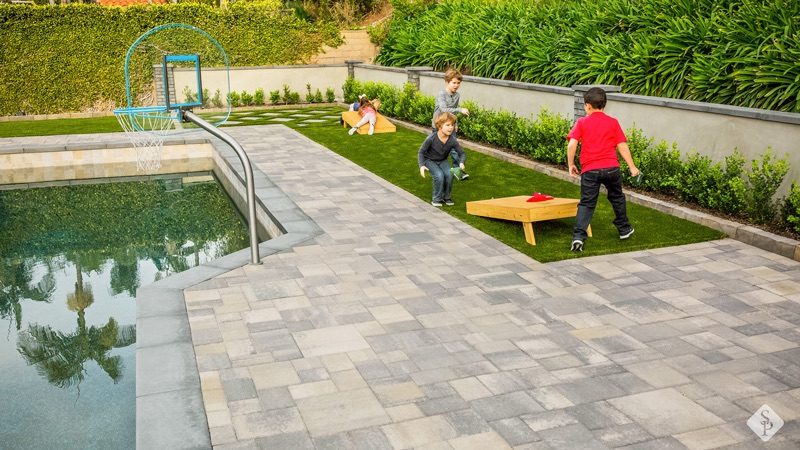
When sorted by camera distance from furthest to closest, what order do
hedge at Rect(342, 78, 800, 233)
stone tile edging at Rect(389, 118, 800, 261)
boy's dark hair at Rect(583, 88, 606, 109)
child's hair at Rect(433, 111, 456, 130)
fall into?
1. child's hair at Rect(433, 111, 456, 130)
2. hedge at Rect(342, 78, 800, 233)
3. stone tile edging at Rect(389, 118, 800, 261)
4. boy's dark hair at Rect(583, 88, 606, 109)

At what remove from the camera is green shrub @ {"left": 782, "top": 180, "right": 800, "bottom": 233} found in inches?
314

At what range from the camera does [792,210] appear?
823 cm

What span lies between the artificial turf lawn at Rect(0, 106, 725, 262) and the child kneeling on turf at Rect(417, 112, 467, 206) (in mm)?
247

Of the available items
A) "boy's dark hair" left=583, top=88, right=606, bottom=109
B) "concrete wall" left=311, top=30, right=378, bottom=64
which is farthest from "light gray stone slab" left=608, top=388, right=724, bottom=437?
"concrete wall" left=311, top=30, right=378, bottom=64

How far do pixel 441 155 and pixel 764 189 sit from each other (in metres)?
3.91

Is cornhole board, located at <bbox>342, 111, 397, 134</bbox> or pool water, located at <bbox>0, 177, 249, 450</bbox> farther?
cornhole board, located at <bbox>342, 111, 397, 134</bbox>

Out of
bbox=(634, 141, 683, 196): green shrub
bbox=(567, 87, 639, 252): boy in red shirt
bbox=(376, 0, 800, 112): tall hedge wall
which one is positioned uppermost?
bbox=(376, 0, 800, 112): tall hedge wall

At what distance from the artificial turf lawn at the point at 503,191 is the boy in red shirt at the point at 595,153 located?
1.37 feet

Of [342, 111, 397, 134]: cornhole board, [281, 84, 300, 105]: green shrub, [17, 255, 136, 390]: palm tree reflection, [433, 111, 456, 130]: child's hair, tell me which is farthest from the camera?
[281, 84, 300, 105]: green shrub

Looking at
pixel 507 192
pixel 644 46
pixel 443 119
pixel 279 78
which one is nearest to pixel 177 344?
pixel 443 119

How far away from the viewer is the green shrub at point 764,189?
8398mm

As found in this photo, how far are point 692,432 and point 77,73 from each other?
71.5 feet

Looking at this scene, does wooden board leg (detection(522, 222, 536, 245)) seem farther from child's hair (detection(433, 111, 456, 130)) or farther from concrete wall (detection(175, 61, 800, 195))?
concrete wall (detection(175, 61, 800, 195))

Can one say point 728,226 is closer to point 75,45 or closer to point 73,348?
point 73,348
